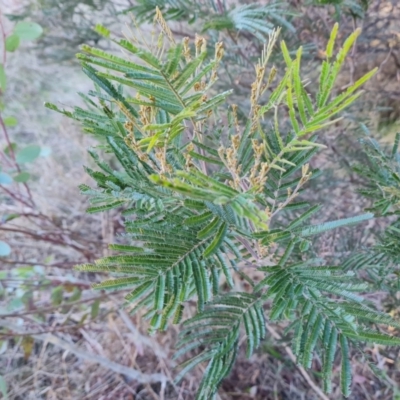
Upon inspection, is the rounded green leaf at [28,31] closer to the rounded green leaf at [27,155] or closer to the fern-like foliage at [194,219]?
the rounded green leaf at [27,155]

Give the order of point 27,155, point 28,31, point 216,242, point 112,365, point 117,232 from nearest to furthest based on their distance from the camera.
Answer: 1. point 216,242
2. point 28,31
3. point 27,155
4. point 112,365
5. point 117,232

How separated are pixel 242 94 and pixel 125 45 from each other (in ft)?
2.88

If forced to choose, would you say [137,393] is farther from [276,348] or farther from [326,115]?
[326,115]

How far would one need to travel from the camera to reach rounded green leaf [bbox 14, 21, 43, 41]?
768mm

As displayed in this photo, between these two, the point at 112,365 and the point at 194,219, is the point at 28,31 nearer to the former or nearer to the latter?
the point at 194,219

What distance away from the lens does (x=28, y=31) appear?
777 mm

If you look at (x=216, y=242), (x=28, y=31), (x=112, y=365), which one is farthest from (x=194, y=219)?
(x=112, y=365)

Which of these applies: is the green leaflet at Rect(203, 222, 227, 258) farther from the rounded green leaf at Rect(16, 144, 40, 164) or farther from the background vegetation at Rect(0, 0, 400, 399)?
the rounded green leaf at Rect(16, 144, 40, 164)

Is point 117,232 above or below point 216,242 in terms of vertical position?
below

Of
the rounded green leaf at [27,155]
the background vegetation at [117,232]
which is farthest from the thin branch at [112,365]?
the rounded green leaf at [27,155]

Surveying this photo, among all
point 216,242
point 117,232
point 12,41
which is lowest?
point 117,232

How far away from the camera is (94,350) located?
4.09ft

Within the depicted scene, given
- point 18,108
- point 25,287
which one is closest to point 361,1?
point 25,287

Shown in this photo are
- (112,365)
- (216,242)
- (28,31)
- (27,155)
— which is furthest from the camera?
(112,365)
